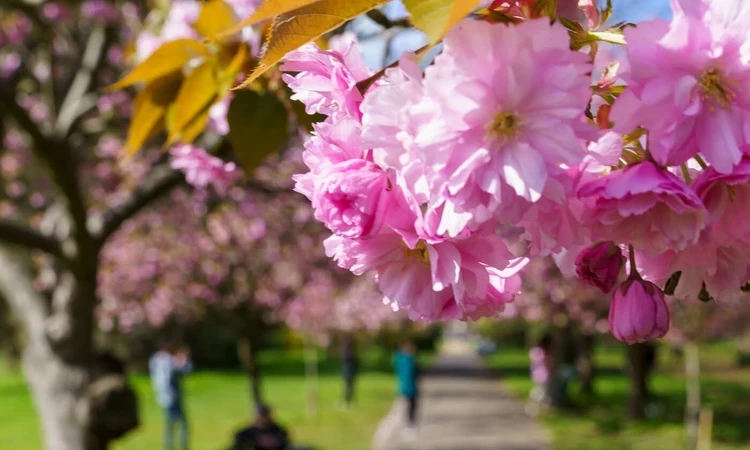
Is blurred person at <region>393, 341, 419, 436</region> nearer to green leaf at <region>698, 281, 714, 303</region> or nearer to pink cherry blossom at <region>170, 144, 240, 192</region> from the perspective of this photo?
pink cherry blossom at <region>170, 144, 240, 192</region>

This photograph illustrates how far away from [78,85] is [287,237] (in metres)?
6.26

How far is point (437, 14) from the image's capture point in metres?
0.55

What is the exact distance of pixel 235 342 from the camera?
104 ft

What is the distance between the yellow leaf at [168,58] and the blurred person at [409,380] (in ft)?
36.0

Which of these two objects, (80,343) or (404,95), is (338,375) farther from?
(404,95)

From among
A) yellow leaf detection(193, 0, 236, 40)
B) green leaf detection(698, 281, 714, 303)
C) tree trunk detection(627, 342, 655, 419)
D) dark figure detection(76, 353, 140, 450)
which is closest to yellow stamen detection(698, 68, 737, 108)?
green leaf detection(698, 281, 714, 303)

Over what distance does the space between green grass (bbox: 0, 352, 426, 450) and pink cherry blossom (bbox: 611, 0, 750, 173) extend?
37.0 feet

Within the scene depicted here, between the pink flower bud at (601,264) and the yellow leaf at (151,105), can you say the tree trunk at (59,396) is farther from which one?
the pink flower bud at (601,264)

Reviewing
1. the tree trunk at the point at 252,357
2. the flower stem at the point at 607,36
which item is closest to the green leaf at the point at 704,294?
the flower stem at the point at 607,36

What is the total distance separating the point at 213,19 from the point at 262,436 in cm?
676

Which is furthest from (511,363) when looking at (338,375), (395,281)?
(395,281)

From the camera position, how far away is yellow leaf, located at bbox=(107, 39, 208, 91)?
150 centimetres

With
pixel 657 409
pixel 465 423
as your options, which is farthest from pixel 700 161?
pixel 657 409

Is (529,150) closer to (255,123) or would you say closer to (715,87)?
(715,87)
